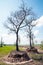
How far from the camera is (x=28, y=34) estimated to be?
43.8 metres

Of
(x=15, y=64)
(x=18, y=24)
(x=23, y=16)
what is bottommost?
(x=15, y=64)

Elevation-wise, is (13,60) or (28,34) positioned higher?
(28,34)

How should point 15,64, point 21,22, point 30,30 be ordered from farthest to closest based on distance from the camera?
point 30,30, point 21,22, point 15,64

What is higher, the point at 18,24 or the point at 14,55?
the point at 18,24

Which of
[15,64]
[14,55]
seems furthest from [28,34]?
[15,64]

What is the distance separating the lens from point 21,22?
77.4 ft

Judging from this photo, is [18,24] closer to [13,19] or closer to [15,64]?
[13,19]

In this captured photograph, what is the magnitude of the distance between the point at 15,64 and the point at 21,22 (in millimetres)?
8191

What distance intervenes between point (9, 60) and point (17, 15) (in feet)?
27.0

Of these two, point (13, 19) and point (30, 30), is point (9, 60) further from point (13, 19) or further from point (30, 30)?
point (30, 30)

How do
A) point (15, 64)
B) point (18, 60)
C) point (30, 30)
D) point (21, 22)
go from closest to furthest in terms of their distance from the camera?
point (15, 64), point (18, 60), point (21, 22), point (30, 30)

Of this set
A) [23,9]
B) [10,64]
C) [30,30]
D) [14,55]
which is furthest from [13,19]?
[30,30]

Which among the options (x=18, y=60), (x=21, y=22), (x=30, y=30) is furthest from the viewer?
(x=30, y=30)

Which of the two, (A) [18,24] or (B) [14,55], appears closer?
(B) [14,55]
